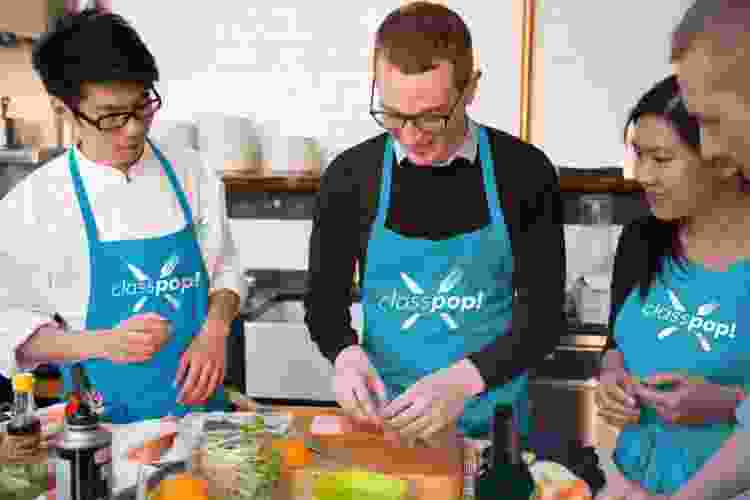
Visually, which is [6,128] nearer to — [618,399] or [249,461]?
[249,461]

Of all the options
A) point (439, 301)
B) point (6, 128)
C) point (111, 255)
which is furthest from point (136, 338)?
point (6, 128)

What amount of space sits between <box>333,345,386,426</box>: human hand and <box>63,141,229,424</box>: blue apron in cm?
41

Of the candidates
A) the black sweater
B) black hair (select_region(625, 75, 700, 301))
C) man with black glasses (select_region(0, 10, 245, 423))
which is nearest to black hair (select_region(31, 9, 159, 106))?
man with black glasses (select_region(0, 10, 245, 423))

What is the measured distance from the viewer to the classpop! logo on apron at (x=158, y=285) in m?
1.67

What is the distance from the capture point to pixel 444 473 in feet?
4.12

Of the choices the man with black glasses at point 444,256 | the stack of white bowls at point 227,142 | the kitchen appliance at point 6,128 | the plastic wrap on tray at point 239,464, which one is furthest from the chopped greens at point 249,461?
the kitchen appliance at point 6,128

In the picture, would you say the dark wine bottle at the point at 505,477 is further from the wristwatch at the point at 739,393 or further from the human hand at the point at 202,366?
the human hand at the point at 202,366

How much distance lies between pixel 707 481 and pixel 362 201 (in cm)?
100

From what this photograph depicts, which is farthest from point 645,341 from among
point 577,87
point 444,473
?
point 577,87

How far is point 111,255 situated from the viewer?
1683 millimetres

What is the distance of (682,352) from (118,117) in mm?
1254

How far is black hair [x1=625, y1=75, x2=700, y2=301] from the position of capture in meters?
1.41

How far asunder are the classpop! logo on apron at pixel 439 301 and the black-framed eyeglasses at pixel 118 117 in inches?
26.1

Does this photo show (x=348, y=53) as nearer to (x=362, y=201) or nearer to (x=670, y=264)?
(x=362, y=201)
